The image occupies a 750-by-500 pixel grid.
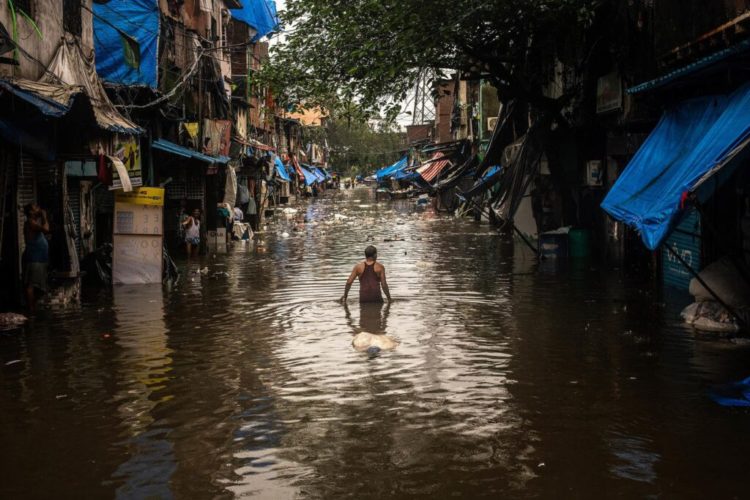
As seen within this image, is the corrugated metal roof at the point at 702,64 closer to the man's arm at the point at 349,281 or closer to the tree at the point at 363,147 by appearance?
the man's arm at the point at 349,281

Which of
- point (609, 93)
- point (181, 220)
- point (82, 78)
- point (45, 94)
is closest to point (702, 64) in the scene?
point (45, 94)

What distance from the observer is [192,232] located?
79.6 ft

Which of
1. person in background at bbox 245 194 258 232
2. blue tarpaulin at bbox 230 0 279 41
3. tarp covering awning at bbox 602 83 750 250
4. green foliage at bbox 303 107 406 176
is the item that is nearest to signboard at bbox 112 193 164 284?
tarp covering awning at bbox 602 83 750 250

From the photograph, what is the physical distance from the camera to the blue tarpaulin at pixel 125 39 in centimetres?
2094

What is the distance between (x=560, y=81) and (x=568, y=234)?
656 centimetres

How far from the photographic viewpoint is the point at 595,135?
22.8m

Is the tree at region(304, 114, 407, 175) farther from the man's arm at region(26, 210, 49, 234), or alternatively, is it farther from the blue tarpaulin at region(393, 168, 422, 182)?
the man's arm at region(26, 210, 49, 234)

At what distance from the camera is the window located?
1635 cm

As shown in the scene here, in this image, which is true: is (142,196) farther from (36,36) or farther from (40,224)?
(40,224)

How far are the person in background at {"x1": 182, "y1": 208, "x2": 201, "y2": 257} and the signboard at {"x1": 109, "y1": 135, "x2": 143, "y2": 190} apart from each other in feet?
19.0

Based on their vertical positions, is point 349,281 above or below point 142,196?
below

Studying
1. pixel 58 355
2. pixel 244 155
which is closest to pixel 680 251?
pixel 58 355

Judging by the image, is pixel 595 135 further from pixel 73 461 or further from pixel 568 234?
pixel 73 461

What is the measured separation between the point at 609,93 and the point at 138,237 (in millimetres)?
10524
